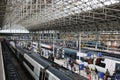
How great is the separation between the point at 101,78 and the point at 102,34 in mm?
24423

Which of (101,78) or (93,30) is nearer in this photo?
(101,78)

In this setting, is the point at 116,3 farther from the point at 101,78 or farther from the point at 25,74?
the point at 25,74

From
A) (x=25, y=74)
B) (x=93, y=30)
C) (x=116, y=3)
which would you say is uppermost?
(x=116, y=3)

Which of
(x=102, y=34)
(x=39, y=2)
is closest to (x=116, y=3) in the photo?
(x=39, y=2)

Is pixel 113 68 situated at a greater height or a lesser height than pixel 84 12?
lesser

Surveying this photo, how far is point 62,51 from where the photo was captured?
127 ft

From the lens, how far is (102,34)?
46562 mm

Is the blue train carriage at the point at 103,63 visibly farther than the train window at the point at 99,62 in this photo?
No

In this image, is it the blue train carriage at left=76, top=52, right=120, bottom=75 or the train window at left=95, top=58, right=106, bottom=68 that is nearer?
the blue train carriage at left=76, top=52, right=120, bottom=75

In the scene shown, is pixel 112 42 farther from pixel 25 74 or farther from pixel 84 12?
pixel 25 74

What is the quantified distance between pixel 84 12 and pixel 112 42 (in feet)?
58.0

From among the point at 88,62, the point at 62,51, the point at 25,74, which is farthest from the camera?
the point at 62,51

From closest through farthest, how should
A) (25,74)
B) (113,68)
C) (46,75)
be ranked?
(46,75), (113,68), (25,74)

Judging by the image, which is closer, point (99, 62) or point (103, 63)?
point (103, 63)
